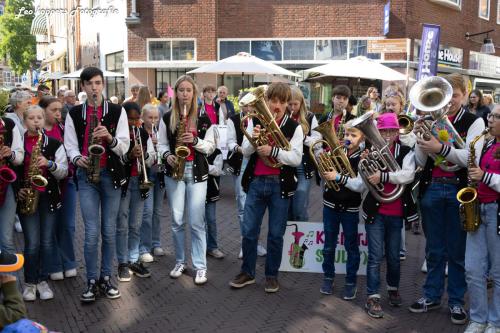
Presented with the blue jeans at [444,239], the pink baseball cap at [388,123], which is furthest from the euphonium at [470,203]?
the pink baseball cap at [388,123]

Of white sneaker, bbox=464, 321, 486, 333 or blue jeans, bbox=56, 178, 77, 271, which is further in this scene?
blue jeans, bbox=56, 178, 77, 271

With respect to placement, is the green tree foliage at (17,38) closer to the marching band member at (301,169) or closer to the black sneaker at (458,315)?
the marching band member at (301,169)

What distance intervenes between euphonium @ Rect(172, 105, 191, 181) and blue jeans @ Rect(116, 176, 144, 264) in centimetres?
57

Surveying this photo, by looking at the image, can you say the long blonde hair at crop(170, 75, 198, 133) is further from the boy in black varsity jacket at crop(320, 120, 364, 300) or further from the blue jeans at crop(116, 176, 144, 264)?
the boy in black varsity jacket at crop(320, 120, 364, 300)

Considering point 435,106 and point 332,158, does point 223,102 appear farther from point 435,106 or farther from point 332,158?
point 435,106

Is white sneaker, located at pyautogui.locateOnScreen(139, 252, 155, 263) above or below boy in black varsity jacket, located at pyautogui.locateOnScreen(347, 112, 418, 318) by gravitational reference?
below

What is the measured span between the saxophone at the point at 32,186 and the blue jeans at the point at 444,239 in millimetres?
3527

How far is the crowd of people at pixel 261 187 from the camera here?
428cm

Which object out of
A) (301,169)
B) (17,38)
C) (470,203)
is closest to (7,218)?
(301,169)

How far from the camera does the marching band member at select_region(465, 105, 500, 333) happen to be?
393 centimetres

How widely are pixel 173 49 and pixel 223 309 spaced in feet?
51.7

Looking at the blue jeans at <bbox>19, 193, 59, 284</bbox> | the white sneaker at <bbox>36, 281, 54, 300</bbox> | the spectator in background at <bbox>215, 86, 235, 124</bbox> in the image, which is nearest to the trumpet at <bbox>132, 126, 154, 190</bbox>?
the blue jeans at <bbox>19, 193, 59, 284</bbox>

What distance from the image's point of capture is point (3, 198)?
4.58 metres

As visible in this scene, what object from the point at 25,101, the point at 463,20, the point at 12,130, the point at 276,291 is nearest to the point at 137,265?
the point at 276,291
